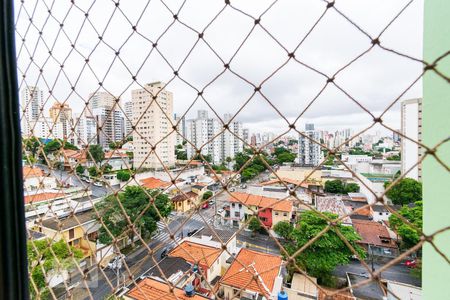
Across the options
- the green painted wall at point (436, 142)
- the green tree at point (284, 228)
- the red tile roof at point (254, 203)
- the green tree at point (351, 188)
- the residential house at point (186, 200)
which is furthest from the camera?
the green tree at point (351, 188)

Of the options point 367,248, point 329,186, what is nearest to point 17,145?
point 367,248

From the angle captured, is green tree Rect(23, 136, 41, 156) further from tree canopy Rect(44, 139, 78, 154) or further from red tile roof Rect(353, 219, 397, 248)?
red tile roof Rect(353, 219, 397, 248)

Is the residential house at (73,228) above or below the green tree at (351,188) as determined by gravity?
above

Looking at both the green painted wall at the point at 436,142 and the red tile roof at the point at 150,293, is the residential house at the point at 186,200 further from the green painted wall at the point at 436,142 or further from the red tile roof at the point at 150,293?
the green painted wall at the point at 436,142

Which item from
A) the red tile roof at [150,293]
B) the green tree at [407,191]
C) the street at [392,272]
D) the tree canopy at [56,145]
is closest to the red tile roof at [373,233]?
the street at [392,272]

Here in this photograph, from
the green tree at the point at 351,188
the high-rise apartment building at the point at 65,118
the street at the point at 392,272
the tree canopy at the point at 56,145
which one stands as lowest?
the street at the point at 392,272

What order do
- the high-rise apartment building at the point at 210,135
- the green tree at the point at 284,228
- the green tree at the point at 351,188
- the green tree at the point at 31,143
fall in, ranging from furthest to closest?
the high-rise apartment building at the point at 210,135
the green tree at the point at 351,188
the green tree at the point at 284,228
the green tree at the point at 31,143
